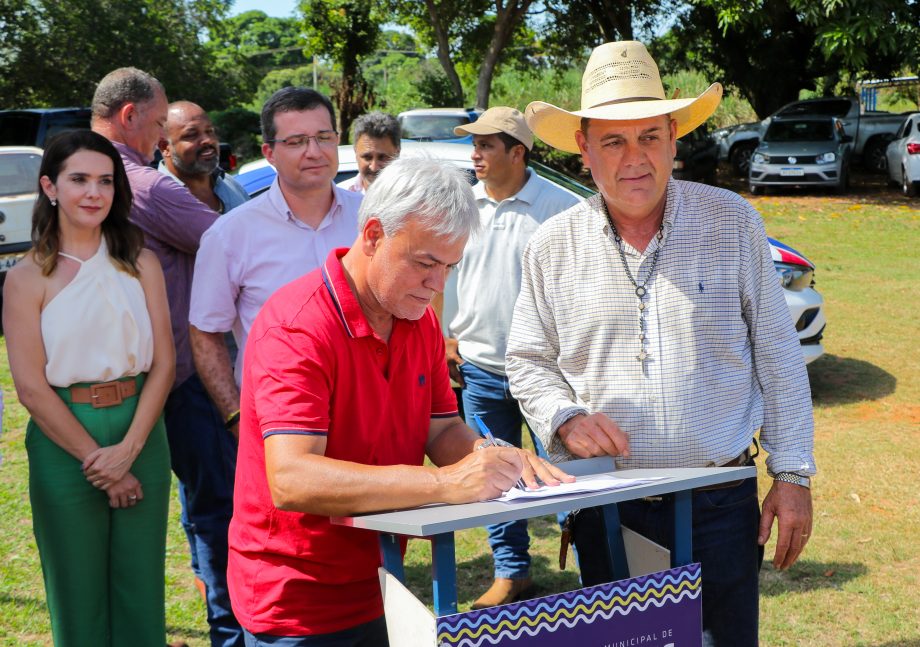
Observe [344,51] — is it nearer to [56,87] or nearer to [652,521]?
[56,87]

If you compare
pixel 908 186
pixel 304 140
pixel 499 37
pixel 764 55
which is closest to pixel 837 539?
pixel 304 140

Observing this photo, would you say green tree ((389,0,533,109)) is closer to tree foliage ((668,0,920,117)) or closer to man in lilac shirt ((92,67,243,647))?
tree foliage ((668,0,920,117))

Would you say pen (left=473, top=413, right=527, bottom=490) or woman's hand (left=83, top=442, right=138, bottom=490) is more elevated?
pen (left=473, top=413, right=527, bottom=490)

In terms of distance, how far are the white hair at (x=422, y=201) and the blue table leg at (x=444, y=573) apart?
653 mm

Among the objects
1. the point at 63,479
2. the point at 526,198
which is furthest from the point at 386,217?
the point at 526,198

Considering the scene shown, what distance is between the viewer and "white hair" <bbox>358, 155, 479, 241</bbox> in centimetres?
198

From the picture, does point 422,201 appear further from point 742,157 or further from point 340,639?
point 742,157

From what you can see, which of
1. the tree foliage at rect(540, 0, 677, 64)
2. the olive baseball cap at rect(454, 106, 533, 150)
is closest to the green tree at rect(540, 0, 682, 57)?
the tree foliage at rect(540, 0, 677, 64)

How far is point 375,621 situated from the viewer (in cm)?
217

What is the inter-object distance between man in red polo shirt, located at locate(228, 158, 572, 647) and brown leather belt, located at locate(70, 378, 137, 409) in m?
1.21

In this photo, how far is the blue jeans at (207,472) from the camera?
367 cm

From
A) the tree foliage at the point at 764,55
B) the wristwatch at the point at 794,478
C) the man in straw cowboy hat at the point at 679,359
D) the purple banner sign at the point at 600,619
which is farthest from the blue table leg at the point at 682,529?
the tree foliage at the point at 764,55

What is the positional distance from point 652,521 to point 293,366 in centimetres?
109

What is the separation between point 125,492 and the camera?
3.16m
